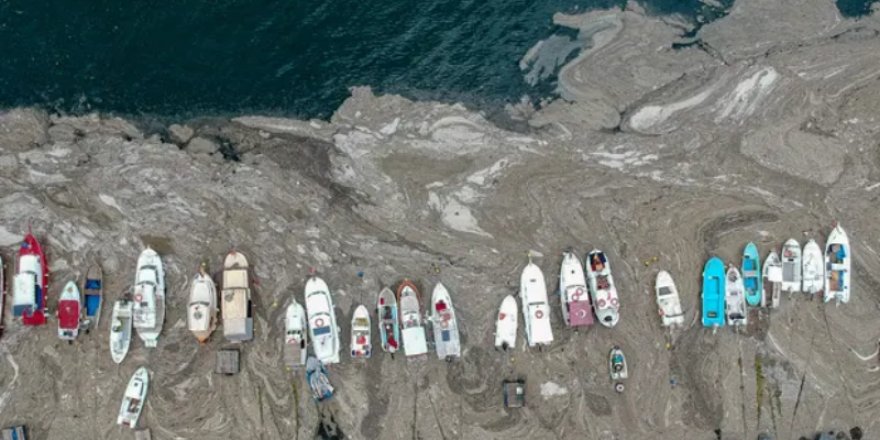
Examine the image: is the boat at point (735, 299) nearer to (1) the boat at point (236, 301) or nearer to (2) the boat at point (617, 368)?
(2) the boat at point (617, 368)

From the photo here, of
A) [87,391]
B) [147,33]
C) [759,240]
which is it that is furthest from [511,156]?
[87,391]

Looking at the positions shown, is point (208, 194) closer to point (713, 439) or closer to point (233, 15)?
point (233, 15)

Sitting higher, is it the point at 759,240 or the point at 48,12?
the point at 48,12

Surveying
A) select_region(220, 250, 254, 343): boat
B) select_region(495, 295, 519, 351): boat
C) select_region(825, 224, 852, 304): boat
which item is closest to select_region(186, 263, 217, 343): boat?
select_region(220, 250, 254, 343): boat

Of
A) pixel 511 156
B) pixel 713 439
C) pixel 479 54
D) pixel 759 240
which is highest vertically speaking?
pixel 479 54

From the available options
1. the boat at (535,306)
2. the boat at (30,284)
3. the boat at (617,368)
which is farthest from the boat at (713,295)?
the boat at (30,284)

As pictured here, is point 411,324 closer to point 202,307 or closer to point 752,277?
point 202,307
